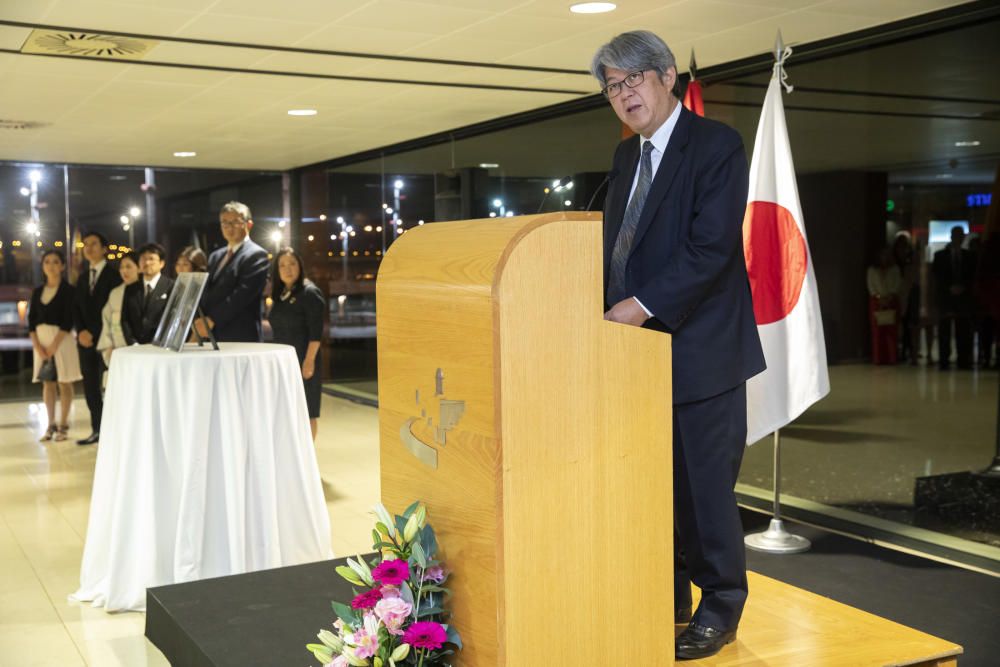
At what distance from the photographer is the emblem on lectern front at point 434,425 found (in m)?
2.15

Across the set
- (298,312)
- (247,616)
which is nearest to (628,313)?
(247,616)

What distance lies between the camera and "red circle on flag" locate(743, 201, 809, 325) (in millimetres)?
4781

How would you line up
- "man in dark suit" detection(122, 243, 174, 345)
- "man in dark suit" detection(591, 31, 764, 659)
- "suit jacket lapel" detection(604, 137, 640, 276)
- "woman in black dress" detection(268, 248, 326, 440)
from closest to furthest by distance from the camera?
"man in dark suit" detection(591, 31, 764, 659)
"suit jacket lapel" detection(604, 137, 640, 276)
"woman in black dress" detection(268, 248, 326, 440)
"man in dark suit" detection(122, 243, 174, 345)

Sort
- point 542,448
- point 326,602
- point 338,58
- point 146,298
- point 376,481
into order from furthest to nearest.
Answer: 1. point 146,298
2. point 376,481
3. point 338,58
4. point 326,602
5. point 542,448

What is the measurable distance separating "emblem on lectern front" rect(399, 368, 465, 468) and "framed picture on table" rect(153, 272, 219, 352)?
96.6 inches

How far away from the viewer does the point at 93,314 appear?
850 centimetres

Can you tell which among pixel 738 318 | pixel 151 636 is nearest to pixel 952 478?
pixel 738 318

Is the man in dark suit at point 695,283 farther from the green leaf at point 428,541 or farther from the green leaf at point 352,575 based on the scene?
the green leaf at point 352,575

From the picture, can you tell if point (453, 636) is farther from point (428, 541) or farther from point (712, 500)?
point (712, 500)

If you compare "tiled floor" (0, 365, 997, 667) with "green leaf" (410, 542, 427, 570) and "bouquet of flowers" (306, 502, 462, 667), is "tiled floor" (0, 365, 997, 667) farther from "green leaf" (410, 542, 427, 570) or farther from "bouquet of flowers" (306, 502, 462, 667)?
"green leaf" (410, 542, 427, 570)

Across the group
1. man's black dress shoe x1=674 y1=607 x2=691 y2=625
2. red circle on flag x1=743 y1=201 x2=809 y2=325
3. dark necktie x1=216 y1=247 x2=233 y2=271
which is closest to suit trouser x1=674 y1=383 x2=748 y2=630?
man's black dress shoe x1=674 y1=607 x2=691 y2=625

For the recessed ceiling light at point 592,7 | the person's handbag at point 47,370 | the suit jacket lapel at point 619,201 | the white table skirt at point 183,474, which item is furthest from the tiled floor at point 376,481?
the recessed ceiling light at point 592,7

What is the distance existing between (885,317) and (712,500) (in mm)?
3787

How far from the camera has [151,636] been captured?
12.9 feet
